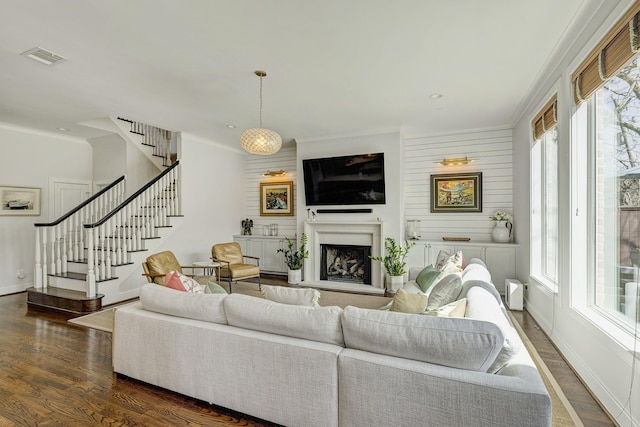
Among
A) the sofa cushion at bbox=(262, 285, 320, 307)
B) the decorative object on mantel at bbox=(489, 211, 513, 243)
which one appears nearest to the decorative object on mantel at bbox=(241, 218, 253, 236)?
Answer: the decorative object on mantel at bbox=(489, 211, 513, 243)

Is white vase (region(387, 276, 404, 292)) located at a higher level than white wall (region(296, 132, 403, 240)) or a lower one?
lower

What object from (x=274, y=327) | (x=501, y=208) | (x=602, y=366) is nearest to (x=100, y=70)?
(x=274, y=327)

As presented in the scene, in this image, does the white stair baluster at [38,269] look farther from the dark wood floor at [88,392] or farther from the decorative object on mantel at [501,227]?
the decorative object on mantel at [501,227]

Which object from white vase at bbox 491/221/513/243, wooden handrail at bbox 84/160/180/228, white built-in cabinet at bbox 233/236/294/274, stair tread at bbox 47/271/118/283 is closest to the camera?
wooden handrail at bbox 84/160/180/228

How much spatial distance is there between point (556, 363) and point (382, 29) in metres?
3.32

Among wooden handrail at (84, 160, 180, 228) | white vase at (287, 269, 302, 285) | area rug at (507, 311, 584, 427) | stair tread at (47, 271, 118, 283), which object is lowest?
area rug at (507, 311, 584, 427)

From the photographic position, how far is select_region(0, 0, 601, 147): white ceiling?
7.79 feet

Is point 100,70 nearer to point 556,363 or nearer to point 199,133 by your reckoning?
point 199,133

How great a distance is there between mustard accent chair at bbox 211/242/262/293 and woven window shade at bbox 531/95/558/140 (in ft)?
15.0

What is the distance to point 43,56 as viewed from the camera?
303 centimetres

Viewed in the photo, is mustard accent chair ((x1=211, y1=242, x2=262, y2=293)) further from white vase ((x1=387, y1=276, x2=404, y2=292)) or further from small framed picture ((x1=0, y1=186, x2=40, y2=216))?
small framed picture ((x1=0, y1=186, x2=40, y2=216))

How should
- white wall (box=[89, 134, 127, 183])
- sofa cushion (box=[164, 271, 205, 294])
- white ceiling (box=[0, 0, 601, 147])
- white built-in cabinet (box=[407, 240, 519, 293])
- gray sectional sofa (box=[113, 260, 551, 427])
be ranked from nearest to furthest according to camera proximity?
gray sectional sofa (box=[113, 260, 551, 427]), white ceiling (box=[0, 0, 601, 147]), sofa cushion (box=[164, 271, 205, 294]), white built-in cabinet (box=[407, 240, 519, 293]), white wall (box=[89, 134, 127, 183])

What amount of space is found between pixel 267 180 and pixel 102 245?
360cm

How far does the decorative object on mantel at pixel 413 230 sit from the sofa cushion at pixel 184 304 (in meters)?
4.38
